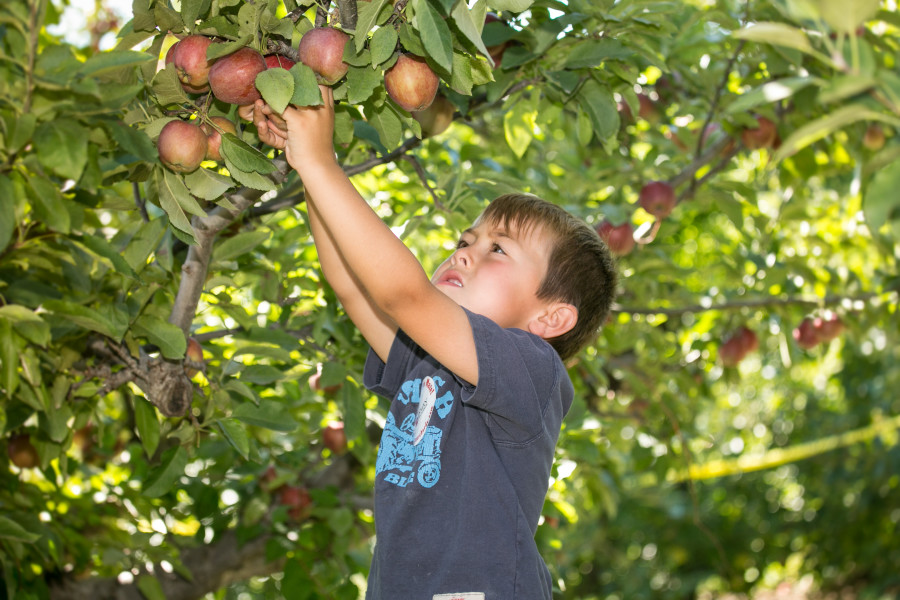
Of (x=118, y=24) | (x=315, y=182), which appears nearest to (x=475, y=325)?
(x=315, y=182)

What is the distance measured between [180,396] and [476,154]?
1.17m

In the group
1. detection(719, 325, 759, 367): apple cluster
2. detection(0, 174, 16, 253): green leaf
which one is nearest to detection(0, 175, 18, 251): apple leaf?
detection(0, 174, 16, 253): green leaf

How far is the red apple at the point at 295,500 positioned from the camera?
7.01 feet

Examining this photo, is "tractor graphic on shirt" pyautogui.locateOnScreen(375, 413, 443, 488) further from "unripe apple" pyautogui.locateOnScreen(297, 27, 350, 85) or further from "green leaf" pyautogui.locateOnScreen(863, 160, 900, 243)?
"green leaf" pyautogui.locateOnScreen(863, 160, 900, 243)

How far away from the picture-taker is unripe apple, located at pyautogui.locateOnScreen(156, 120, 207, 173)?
1.01 meters

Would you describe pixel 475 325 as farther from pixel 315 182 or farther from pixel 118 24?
pixel 118 24

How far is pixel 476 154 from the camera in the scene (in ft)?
7.45

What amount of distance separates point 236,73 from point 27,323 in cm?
49

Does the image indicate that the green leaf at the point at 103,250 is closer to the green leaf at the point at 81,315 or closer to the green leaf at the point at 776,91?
the green leaf at the point at 81,315

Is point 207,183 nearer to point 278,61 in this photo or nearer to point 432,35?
point 278,61

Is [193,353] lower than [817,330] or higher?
lower

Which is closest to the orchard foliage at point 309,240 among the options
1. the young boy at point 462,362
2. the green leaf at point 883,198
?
the green leaf at point 883,198

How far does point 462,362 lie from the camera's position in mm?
1130

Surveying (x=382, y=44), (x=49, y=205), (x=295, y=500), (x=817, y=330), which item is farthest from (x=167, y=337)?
(x=817, y=330)
